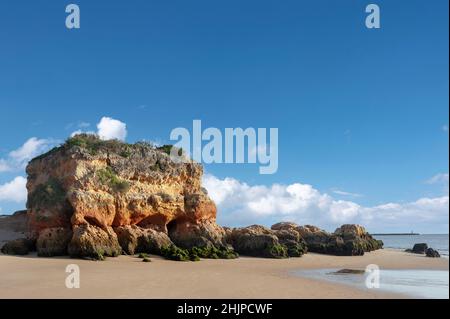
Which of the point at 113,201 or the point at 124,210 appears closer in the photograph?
the point at 113,201

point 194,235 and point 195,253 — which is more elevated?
point 194,235

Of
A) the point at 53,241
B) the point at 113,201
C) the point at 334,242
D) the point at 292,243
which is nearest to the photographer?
the point at 53,241

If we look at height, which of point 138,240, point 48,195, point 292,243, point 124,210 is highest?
point 48,195

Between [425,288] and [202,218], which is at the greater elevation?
[202,218]

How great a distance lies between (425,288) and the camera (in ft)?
50.1

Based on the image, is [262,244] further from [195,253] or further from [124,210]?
[124,210]

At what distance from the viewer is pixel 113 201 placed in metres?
24.0

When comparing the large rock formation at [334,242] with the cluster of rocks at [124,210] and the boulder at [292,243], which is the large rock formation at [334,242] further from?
the cluster of rocks at [124,210]

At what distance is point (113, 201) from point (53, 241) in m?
3.67

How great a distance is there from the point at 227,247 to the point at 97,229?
27.6 feet

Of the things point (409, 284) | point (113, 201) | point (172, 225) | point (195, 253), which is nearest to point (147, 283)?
point (409, 284)
